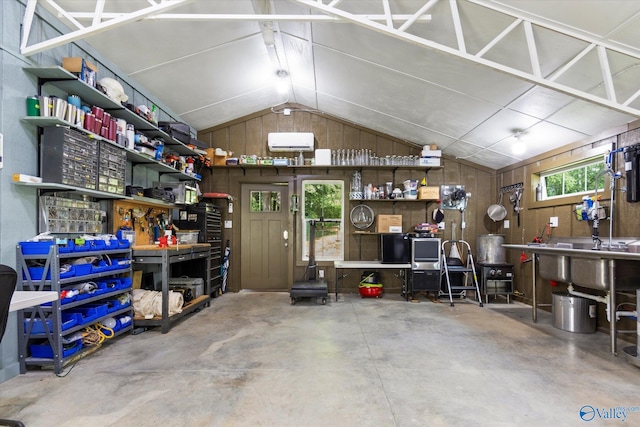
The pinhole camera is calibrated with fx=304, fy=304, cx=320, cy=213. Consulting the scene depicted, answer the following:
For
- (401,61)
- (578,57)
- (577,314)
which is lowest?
(577,314)

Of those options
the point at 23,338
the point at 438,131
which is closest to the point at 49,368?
the point at 23,338

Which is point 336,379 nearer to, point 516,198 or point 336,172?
point 336,172

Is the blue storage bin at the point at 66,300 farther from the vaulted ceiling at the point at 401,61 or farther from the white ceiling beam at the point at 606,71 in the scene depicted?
the white ceiling beam at the point at 606,71

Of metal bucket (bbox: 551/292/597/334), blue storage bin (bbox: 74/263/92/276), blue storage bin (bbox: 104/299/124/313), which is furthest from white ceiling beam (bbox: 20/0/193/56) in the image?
metal bucket (bbox: 551/292/597/334)

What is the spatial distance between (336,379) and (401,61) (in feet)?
10.8

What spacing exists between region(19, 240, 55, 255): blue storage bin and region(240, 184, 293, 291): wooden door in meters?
3.40

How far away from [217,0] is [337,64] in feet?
5.21

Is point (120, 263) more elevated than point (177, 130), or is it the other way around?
point (177, 130)

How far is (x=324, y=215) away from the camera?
19.1 feet

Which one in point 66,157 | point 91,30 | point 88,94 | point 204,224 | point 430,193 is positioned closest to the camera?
point 91,30

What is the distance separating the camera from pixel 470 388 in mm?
2242

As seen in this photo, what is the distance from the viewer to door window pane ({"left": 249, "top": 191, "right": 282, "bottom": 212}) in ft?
19.2

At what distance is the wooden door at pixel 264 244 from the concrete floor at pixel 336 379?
1.98m

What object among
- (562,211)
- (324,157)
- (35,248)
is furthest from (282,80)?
(562,211)
